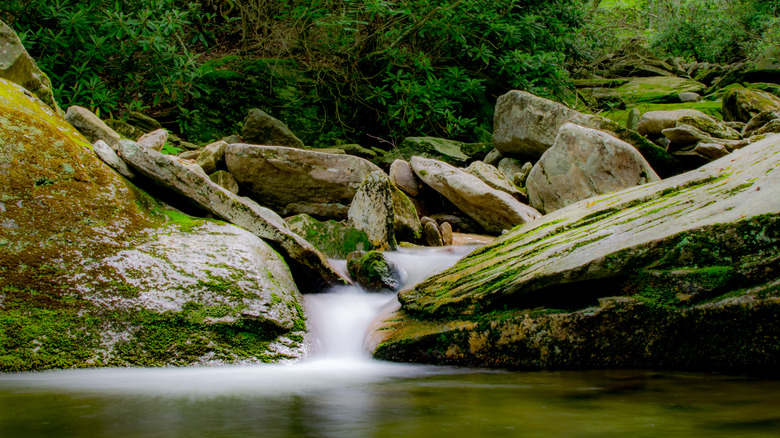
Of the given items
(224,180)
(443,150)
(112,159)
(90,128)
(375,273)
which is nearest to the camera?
(112,159)

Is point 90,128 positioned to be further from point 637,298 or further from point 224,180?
point 637,298

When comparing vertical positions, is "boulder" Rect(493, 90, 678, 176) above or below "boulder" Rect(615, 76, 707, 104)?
below

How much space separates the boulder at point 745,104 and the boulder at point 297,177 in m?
6.94

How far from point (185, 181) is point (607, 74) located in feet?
45.7

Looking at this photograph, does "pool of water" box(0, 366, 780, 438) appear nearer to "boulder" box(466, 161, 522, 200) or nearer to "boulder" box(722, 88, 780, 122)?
"boulder" box(466, 161, 522, 200)

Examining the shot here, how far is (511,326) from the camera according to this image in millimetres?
3320

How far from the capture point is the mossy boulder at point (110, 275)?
317cm

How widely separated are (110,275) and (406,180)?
16.8 ft

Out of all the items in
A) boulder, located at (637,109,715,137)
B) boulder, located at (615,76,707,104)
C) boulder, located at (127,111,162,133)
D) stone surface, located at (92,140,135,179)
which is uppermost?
boulder, located at (615,76,707,104)

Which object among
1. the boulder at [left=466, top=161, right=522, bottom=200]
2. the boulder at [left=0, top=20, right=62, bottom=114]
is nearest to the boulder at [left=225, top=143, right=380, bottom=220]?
the boulder at [left=466, top=161, right=522, bottom=200]

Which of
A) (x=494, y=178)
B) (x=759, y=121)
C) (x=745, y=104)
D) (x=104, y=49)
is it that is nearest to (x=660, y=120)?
(x=759, y=121)

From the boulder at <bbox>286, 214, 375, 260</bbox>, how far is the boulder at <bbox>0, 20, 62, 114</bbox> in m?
2.62

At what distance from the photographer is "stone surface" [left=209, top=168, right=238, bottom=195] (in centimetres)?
682

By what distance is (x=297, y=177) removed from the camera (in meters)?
7.19
